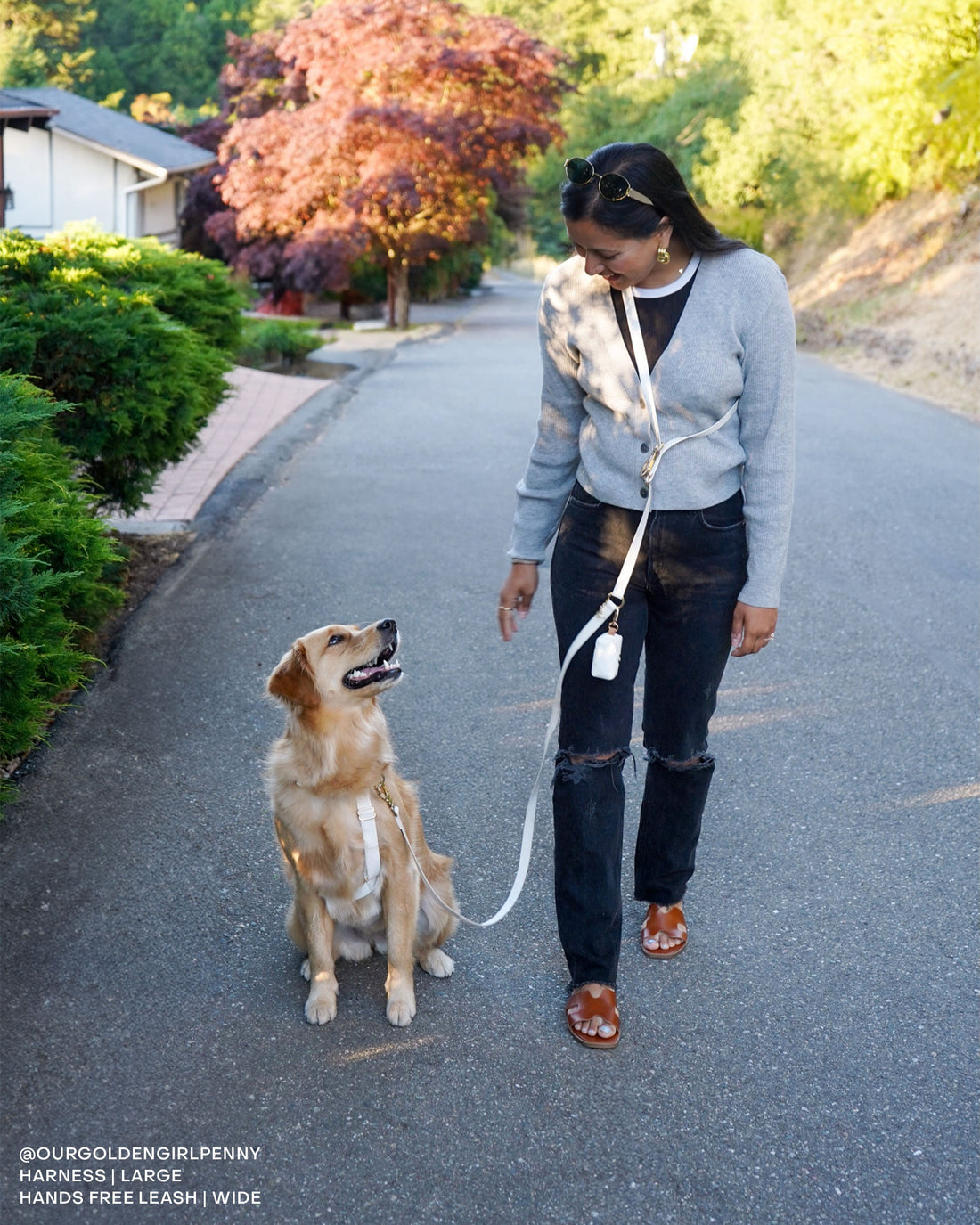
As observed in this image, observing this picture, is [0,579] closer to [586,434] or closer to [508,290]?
[586,434]

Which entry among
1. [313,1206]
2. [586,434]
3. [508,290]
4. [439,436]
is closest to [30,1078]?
[313,1206]

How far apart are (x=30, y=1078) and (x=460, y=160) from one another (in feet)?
79.1

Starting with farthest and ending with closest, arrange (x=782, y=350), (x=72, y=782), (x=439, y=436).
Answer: (x=439, y=436) → (x=72, y=782) → (x=782, y=350)

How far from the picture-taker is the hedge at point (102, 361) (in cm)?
621

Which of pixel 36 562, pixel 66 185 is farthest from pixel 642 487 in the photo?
pixel 66 185

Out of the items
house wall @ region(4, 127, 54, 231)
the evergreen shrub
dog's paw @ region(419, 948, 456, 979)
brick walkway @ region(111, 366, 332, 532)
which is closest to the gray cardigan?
dog's paw @ region(419, 948, 456, 979)

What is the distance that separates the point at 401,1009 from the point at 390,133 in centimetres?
2341

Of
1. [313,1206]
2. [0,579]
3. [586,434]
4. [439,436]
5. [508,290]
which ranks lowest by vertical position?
[508,290]

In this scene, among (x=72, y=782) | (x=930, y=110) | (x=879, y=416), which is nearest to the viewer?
(x=72, y=782)

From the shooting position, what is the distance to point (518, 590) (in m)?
3.34

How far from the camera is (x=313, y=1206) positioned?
2613 mm

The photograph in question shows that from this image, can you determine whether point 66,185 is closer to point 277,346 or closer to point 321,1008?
point 277,346

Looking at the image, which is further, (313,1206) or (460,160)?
(460,160)

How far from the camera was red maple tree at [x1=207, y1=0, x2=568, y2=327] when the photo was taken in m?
23.9
